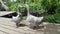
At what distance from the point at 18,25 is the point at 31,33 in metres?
0.57

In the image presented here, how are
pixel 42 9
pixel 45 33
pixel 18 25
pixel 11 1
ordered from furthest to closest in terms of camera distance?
pixel 11 1, pixel 42 9, pixel 18 25, pixel 45 33

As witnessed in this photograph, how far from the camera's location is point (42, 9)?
5270mm

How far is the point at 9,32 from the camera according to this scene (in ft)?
7.72

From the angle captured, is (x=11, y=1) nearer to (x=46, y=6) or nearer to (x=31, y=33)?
(x=46, y=6)

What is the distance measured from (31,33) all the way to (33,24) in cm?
25

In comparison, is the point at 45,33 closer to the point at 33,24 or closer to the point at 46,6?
the point at 33,24

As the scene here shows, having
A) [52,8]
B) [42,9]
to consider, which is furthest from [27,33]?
[52,8]

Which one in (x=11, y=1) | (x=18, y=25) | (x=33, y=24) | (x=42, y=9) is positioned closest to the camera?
(x=33, y=24)

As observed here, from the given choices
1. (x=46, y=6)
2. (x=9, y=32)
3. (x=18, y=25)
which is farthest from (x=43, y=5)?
(x=9, y=32)

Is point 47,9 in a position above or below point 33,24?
below

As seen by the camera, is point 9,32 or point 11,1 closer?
point 9,32

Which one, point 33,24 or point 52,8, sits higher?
point 33,24

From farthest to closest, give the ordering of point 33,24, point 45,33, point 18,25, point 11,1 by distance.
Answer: point 11,1 < point 18,25 < point 33,24 < point 45,33

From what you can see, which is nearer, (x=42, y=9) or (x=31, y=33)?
(x=31, y=33)
